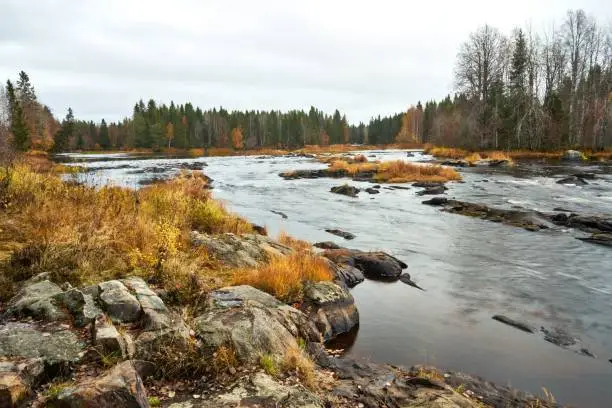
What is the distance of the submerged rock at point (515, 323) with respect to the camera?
7.72 metres

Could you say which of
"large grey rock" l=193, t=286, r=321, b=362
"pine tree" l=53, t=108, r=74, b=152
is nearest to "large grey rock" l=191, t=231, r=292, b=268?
"large grey rock" l=193, t=286, r=321, b=362

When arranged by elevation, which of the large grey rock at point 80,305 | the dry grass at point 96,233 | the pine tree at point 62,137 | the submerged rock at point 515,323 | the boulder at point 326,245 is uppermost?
the pine tree at point 62,137

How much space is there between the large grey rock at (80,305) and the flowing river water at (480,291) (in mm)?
3949

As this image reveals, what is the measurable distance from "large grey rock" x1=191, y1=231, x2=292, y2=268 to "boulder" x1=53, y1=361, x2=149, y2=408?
4.91 metres

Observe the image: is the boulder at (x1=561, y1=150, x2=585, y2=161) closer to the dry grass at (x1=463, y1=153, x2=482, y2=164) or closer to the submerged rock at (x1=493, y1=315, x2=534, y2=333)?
the dry grass at (x1=463, y1=153, x2=482, y2=164)

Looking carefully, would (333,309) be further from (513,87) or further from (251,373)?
(513,87)

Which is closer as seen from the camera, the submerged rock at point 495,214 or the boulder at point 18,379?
the boulder at point 18,379

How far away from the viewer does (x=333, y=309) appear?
24.5 ft

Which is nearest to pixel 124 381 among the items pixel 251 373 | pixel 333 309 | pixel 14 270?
pixel 251 373

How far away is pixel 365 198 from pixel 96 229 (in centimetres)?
1828

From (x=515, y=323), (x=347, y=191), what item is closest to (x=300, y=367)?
(x=515, y=323)

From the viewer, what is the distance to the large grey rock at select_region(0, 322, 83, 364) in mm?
4117

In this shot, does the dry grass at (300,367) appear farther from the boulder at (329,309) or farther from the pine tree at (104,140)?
the pine tree at (104,140)

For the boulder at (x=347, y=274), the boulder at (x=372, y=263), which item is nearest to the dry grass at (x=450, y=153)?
the boulder at (x=372, y=263)
